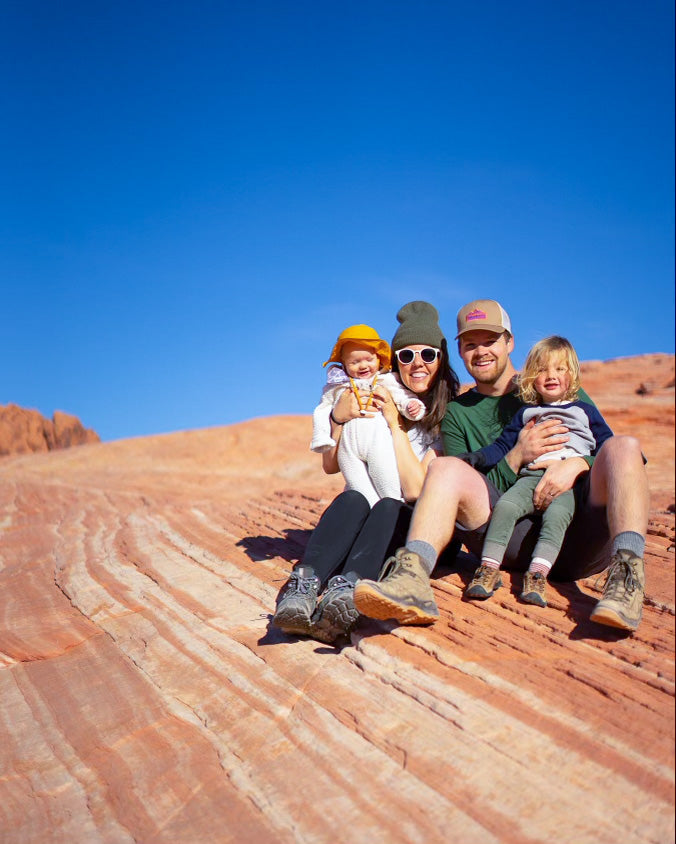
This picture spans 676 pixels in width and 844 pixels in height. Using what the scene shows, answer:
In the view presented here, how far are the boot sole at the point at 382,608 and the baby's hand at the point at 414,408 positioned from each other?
4.40ft

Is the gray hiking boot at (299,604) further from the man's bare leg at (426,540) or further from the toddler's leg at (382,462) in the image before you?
the toddler's leg at (382,462)

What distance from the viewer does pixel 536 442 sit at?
3508 millimetres

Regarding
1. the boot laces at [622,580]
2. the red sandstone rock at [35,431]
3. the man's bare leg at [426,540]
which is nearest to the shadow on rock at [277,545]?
the man's bare leg at [426,540]

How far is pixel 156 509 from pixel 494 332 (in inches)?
198

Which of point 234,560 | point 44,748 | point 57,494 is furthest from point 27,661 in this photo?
point 57,494

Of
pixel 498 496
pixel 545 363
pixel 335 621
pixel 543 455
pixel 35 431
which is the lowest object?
pixel 335 621

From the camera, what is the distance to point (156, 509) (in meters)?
7.83

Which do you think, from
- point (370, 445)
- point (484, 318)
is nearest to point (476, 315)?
point (484, 318)

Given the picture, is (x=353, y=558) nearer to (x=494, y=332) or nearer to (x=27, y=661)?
(x=494, y=332)

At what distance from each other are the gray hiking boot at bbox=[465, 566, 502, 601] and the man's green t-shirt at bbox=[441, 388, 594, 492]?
2.39 feet

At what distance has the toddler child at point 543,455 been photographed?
3213 mm

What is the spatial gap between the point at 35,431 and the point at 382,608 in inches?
937

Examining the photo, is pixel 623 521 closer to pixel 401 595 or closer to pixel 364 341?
pixel 401 595

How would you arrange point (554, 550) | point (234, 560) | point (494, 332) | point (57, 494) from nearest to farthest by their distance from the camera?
1. point (554, 550)
2. point (494, 332)
3. point (234, 560)
4. point (57, 494)
